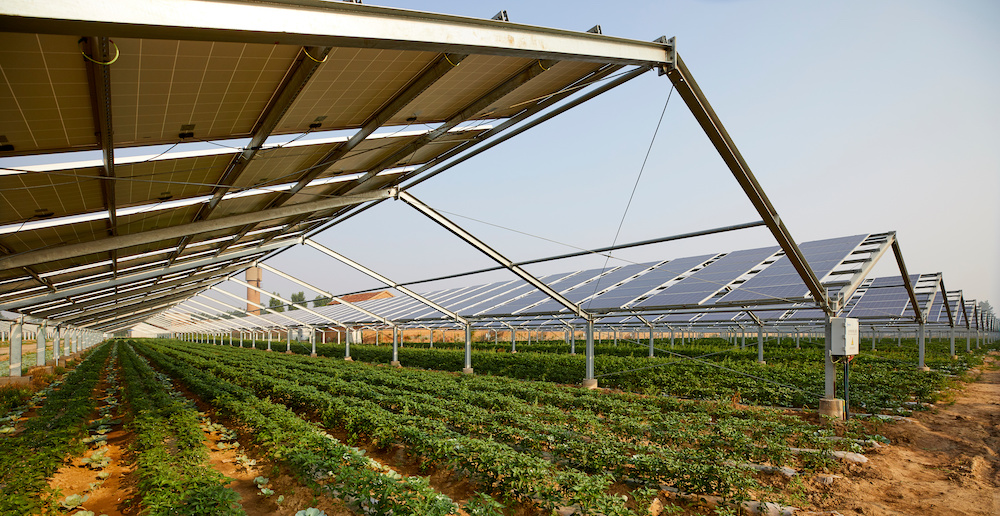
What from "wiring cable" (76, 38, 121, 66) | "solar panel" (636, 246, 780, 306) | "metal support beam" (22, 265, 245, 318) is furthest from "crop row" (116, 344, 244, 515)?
"solar panel" (636, 246, 780, 306)

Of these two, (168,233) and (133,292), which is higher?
(168,233)

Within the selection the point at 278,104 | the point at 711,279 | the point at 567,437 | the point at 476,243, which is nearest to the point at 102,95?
the point at 278,104

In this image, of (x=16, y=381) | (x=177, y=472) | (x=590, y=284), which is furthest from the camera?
(x=590, y=284)

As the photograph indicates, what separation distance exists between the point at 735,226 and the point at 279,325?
45623mm

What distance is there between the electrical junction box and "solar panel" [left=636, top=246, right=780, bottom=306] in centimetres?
469

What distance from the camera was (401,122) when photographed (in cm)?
777

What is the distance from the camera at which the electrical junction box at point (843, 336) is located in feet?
40.2

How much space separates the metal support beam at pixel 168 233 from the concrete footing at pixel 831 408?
1149 cm

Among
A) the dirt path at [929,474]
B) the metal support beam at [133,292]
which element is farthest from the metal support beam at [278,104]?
the metal support beam at [133,292]

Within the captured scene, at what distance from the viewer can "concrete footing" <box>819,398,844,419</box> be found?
12469 millimetres

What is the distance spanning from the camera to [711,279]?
20.6 metres

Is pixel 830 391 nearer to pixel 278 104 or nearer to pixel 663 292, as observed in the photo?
pixel 663 292

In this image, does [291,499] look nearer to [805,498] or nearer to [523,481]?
[523,481]

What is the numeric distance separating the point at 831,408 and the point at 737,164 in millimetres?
7039
